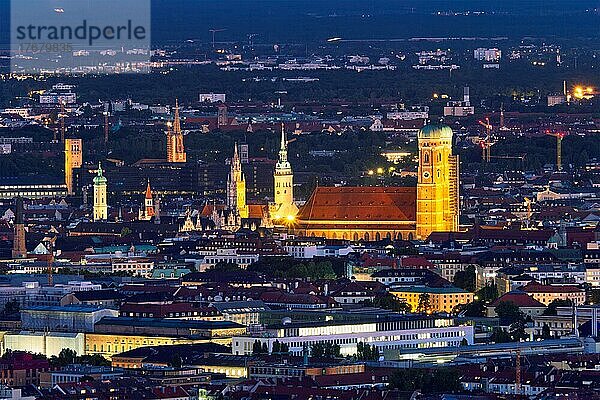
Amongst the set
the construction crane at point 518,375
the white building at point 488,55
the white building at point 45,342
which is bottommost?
the construction crane at point 518,375

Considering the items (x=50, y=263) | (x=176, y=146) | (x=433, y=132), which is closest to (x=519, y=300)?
(x=50, y=263)

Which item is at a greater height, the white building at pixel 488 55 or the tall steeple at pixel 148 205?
the white building at pixel 488 55

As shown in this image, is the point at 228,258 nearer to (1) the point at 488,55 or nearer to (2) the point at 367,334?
(2) the point at 367,334

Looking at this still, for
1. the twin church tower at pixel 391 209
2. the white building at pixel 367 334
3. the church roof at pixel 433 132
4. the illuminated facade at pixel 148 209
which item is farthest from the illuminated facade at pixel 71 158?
the white building at pixel 367 334

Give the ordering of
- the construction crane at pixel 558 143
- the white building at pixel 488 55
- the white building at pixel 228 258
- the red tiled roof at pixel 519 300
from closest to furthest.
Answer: the red tiled roof at pixel 519 300 → the white building at pixel 228 258 → the construction crane at pixel 558 143 → the white building at pixel 488 55

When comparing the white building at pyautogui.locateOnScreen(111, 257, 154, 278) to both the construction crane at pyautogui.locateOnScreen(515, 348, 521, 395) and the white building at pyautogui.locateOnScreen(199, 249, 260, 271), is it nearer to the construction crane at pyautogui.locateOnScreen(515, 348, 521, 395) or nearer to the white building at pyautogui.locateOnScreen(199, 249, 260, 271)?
the white building at pyautogui.locateOnScreen(199, 249, 260, 271)

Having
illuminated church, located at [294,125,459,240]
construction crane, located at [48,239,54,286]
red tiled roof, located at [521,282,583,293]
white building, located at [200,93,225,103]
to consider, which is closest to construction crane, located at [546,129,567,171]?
illuminated church, located at [294,125,459,240]

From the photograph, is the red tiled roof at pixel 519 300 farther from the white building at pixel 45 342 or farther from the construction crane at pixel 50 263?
the white building at pixel 45 342

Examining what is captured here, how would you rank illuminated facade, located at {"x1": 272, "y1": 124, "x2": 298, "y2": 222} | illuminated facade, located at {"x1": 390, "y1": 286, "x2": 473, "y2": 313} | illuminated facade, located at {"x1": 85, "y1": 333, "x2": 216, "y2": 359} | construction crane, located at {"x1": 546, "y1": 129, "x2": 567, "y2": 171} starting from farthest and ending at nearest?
construction crane, located at {"x1": 546, "y1": 129, "x2": 567, "y2": 171} → illuminated facade, located at {"x1": 272, "y1": 124, "x2": 298, "y2": 222} → illuminated facade, located at {"x1": 390, "y1": 286, "x2": 473, "y2": 313} → illuminated facade, located at {"x1": 85, "y1": 333, "x2": 216, "y2": 359}
